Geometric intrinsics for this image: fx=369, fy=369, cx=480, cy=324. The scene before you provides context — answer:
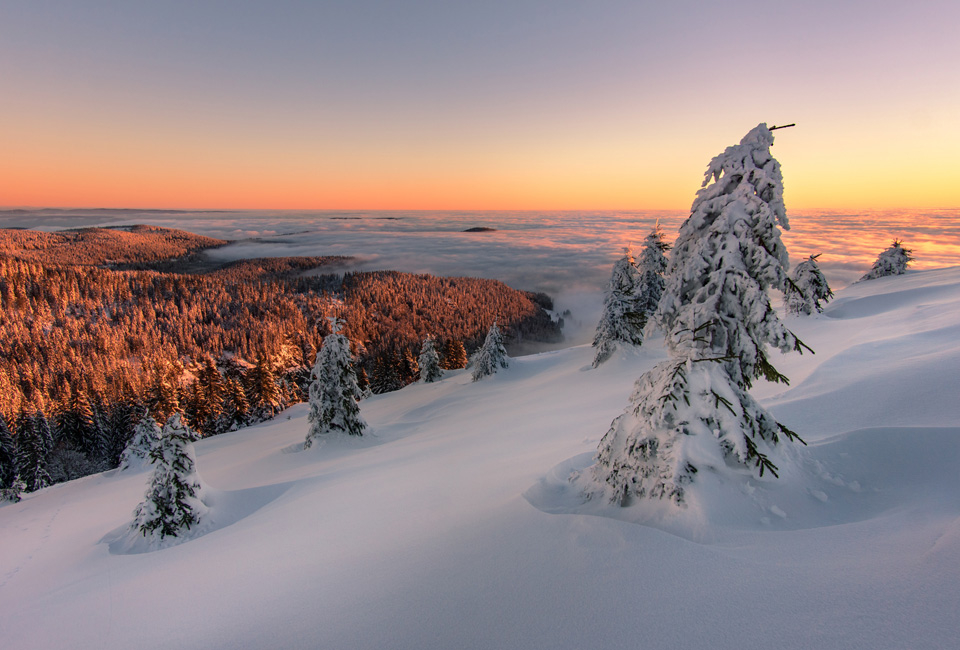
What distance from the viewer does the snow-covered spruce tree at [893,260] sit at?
4006 centimetres

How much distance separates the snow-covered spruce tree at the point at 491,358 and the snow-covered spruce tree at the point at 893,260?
4280 cm

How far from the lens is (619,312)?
29141mm

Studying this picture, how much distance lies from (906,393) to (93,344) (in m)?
160

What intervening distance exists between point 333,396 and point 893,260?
192 feet

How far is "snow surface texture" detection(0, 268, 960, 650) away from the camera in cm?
332

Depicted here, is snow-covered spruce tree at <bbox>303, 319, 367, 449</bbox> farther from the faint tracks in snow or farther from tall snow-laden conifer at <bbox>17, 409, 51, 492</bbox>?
tall snow-laden conifer at <bbox>17, 409, 51, 492</bbox>

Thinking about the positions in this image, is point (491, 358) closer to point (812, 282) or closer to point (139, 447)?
point (812, 282)

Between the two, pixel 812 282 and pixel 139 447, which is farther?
pixel 139 447

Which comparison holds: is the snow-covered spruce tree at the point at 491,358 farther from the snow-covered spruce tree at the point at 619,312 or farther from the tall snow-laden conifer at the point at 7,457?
the tall snow-laden conifer at the point at 7,457

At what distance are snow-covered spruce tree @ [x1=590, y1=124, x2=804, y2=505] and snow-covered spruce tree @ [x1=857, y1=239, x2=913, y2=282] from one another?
171ft

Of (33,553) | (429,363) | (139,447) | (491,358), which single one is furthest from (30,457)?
(491,358)

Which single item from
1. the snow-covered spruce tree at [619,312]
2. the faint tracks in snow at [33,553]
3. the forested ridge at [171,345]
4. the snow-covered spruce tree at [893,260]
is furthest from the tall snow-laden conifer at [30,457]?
the snow-covered spruce tree at [893,260]

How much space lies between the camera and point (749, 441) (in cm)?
538

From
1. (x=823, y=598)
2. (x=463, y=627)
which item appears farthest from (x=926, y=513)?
(x=463, y=627)
